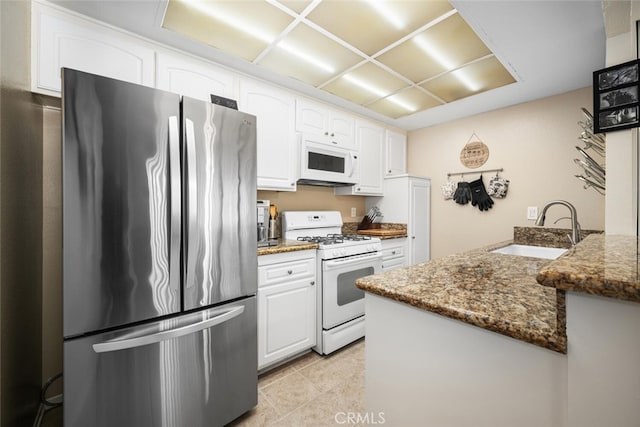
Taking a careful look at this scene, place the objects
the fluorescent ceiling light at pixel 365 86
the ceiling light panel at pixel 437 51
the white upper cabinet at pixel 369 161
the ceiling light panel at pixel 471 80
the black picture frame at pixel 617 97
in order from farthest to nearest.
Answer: the white upper cabinet at pixel 369 161 < the fluorescent ceiling light at pixel 365 86 < the ceiling light panel at pixel 471 80 < the ceiling light panel at pixel 437 51 < the black picture frame at pixel 617 97

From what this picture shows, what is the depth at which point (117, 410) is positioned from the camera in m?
1.12

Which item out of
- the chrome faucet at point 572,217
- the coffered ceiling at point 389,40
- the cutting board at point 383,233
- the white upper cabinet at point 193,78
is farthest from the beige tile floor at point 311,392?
the coffered ceiling at point 389,40

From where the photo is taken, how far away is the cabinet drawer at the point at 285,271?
185 centimetres

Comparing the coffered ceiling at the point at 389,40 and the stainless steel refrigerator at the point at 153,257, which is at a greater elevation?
the coffered ceiling at the point at 389,40

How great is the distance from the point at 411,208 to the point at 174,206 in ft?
8.54

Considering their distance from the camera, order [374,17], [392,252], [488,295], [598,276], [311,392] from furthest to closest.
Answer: [392,252]
[311,392]
[374,17]
[488,295]
[598,276]

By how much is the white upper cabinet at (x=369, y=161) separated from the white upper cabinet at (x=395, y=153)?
0.38 feet

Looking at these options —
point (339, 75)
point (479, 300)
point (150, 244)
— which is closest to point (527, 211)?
point (339, 75)

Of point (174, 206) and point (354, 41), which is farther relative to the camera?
point (354, 41)

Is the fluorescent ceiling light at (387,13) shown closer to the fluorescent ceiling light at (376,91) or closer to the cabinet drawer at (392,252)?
the fluorescent ceiling light at (376,91)

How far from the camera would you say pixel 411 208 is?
10.3 feet

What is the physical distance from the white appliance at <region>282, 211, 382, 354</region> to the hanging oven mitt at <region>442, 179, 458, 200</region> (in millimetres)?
1292

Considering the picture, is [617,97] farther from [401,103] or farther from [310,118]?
[310,118]

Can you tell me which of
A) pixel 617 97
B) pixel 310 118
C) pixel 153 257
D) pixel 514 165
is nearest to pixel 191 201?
pixel 153 257
